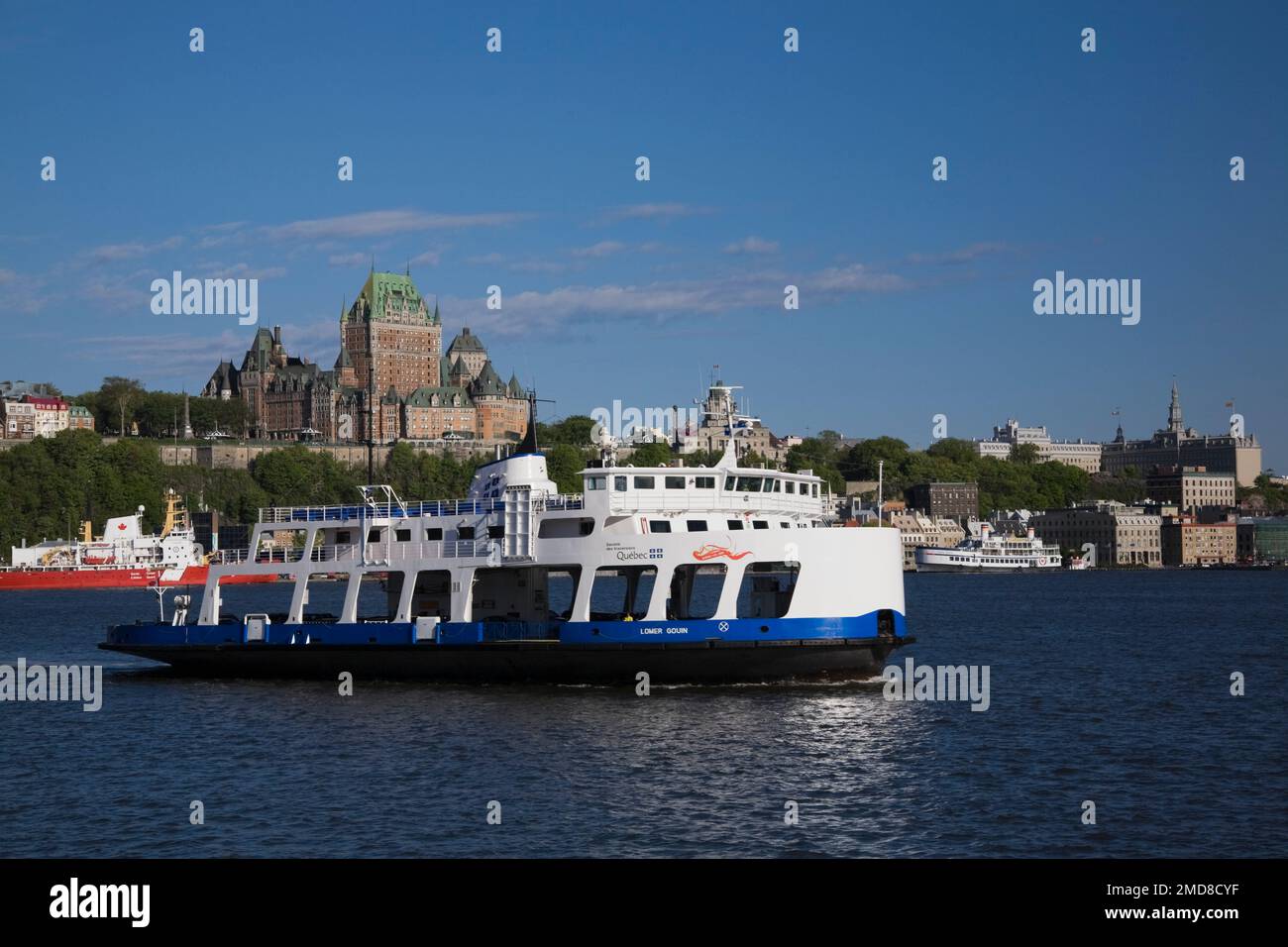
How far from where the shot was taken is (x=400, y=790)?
90.9ft

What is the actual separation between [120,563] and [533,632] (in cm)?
11321

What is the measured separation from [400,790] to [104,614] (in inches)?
2822

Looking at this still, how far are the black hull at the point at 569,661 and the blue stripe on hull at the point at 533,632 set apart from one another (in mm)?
243

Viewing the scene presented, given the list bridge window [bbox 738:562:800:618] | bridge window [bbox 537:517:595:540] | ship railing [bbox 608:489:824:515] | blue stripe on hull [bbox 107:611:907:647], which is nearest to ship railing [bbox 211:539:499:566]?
bridge window [bbox 537:517:595:540]

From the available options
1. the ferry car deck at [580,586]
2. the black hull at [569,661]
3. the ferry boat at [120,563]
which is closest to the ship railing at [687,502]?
the ferry car deck at [580,586]

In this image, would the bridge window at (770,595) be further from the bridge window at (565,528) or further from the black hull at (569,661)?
the bridge window at (565,528)

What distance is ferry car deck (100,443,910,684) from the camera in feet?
126

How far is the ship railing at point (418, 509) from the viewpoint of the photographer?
4192 cm

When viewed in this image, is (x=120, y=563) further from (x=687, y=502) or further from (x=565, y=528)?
(x=687, y=502)

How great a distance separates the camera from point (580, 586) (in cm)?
4019

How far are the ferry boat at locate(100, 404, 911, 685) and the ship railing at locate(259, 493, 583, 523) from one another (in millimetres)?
84

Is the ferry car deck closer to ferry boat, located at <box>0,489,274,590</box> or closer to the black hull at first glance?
the black hull
